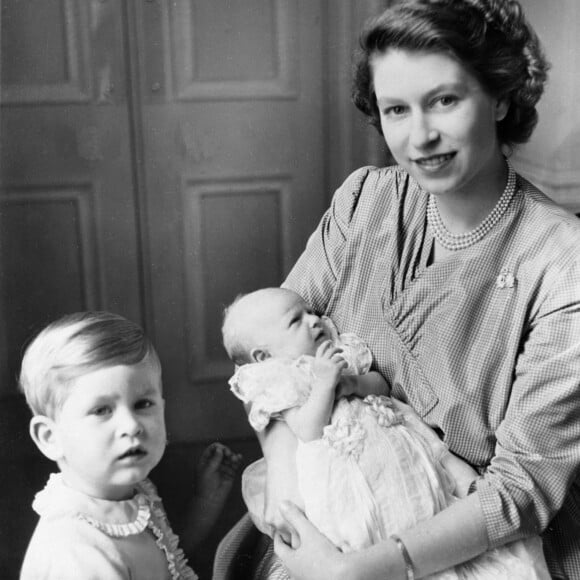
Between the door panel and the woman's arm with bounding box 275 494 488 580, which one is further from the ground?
the door panel

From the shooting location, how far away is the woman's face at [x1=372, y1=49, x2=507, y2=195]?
140 cm

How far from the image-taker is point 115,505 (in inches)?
53.5

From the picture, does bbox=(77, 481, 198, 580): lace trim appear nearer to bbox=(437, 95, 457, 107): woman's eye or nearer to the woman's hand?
the woman's hand

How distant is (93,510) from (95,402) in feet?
0.60

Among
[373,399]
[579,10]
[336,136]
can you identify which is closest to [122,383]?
[373,399]

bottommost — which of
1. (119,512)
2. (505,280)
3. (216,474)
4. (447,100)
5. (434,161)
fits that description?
(216,474)

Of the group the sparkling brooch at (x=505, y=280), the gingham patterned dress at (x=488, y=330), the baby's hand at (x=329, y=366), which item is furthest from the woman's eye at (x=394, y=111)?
the baby's hand at (x=329, y=366)

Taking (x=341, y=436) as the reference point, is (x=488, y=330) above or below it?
above

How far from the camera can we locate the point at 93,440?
4.24 feet

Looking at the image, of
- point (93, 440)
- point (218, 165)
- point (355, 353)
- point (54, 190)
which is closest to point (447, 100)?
point (355, 353)

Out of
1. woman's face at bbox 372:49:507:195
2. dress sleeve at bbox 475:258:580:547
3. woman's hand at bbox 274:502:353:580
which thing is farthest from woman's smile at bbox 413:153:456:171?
woman's hand at bbox 274:502:353:580

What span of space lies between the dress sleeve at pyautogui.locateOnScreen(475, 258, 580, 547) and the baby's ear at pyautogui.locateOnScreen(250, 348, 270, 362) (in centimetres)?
46

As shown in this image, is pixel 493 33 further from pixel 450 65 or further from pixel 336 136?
pixel 336 136

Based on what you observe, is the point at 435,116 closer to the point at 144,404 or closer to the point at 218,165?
the point at 144,404
